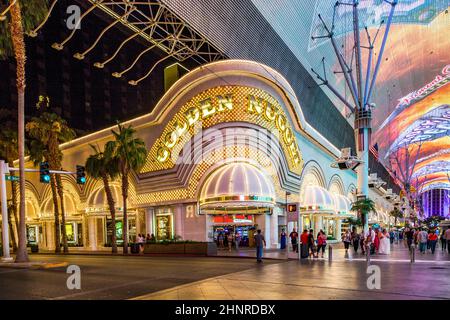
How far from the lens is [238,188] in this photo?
29484mm

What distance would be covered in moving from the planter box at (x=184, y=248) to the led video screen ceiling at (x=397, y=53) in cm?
2012

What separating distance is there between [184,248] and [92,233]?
61.9 feet

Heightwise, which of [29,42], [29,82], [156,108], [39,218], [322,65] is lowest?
[39,218]

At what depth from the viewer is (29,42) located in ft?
220

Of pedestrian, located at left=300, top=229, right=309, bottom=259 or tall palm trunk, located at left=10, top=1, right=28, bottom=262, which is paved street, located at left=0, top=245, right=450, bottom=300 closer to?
pedestrian, located at left=300, top=229, right=309, bottom=259

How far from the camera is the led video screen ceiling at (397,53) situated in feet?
124

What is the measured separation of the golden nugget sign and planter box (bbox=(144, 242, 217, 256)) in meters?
7.21

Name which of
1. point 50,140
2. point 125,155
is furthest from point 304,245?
point 50,140

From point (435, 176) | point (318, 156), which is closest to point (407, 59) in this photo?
point (318, 156)

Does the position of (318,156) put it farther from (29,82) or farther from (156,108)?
(29,82)

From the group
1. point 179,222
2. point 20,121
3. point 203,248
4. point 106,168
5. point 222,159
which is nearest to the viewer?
point 20,121

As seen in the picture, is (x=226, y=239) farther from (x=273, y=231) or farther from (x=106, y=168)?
(x=106, y=168)

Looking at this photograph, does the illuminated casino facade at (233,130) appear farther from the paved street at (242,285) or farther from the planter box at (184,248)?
the paved street at (242,285)
